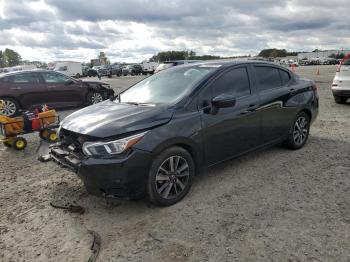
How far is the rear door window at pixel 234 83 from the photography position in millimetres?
4469

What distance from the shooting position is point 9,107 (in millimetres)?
10375

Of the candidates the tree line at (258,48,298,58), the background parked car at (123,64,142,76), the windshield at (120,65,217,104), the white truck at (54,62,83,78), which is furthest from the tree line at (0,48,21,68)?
the windshield at (120,65,217,104)

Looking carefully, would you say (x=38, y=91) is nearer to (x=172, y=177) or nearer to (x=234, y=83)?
(x=234, y=83)

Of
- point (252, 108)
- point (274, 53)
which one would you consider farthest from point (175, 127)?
point (274, 53)

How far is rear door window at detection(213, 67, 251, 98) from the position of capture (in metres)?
4.47

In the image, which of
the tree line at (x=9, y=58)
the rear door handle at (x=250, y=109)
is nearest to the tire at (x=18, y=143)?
the rear door handle at (x=250, y=109)

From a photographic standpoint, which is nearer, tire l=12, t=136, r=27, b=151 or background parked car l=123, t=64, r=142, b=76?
tire l=12, t=136, r=27, b=151

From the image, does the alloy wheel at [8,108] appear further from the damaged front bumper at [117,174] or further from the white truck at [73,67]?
the white truck at [73,67]

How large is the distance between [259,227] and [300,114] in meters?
3.08

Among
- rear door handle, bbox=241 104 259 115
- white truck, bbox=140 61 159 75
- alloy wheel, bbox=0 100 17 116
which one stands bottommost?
alloy wheel, bbox=0 100 17 116

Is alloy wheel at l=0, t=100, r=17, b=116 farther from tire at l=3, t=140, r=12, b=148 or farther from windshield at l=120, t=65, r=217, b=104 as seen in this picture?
windshield at l=120, t=65, r=217, b=104

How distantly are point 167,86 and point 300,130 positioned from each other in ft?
8.89

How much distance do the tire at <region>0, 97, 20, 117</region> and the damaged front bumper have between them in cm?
786

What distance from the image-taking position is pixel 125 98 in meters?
4.96
